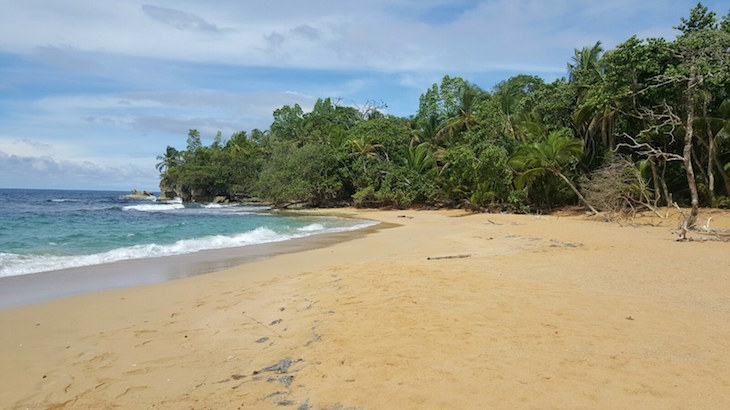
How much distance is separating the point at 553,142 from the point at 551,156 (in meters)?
0.71

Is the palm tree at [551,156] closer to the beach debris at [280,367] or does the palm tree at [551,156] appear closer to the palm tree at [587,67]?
the palm tree at [587,67]

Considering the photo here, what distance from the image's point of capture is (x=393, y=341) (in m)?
4.46

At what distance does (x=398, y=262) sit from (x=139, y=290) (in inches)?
198

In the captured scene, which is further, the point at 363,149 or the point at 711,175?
the point at 363,149

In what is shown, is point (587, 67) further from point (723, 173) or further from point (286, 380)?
point (286, 380)

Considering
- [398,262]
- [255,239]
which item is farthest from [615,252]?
[255,239]

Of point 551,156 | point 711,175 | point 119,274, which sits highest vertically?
point 551,156

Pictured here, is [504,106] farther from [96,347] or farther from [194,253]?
[96,347]

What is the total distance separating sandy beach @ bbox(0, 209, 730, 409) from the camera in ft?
11.3

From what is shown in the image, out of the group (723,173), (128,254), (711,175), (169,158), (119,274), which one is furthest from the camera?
(169,158)

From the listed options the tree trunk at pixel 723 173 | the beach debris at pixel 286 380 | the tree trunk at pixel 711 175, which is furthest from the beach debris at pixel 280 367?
the tree trunk at pixel 723 173

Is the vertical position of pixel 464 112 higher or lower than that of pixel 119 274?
higher

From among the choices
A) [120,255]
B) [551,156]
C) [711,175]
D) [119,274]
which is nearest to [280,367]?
[119,274]

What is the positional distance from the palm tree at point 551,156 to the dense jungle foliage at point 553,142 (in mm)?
66
